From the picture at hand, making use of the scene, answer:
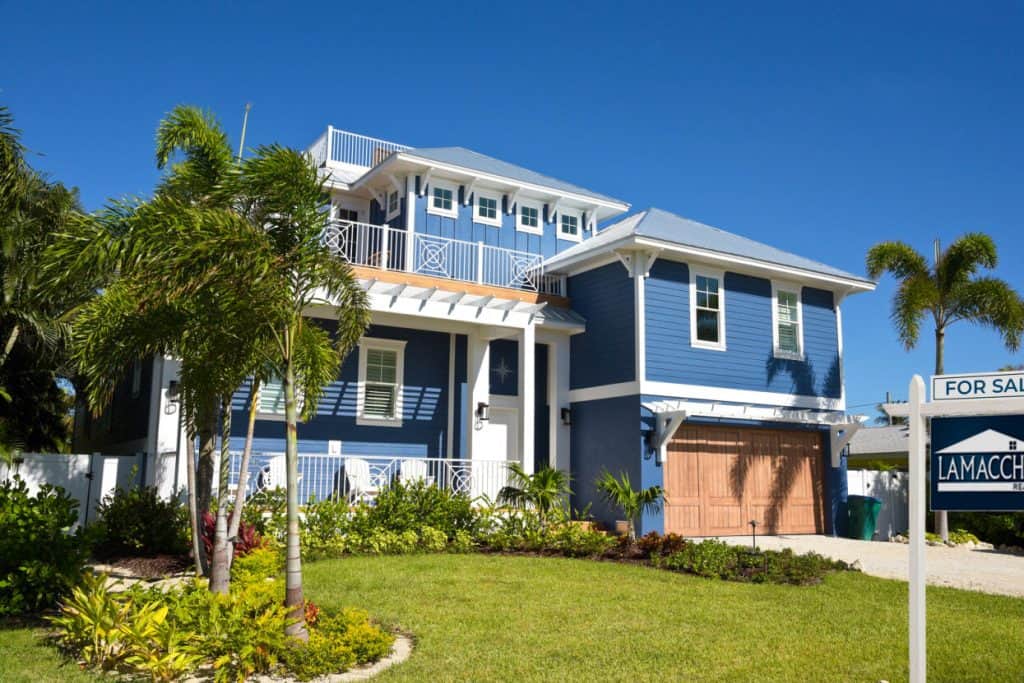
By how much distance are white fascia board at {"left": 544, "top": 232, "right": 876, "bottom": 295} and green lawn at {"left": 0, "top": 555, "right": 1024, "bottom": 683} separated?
7.10 meters

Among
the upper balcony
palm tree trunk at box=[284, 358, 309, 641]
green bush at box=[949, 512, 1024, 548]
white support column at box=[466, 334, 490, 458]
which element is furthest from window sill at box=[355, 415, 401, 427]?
green bush at box=[949, 512, 1024, 548]

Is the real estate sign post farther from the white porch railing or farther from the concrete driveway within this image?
the white porch railing

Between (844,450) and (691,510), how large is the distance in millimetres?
4775

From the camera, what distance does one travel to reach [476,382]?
56.4ft

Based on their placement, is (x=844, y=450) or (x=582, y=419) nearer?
(x=582, y=419)

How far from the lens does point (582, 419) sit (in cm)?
1806

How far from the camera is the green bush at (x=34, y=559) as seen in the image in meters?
8.40

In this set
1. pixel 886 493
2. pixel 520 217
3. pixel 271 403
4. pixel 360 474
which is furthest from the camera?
pixel 886 493

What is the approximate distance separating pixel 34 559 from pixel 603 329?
11.7 m

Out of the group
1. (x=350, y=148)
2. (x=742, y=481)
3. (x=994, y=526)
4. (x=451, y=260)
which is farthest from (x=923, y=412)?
(x=350, y=148)

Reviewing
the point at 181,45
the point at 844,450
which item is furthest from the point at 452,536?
the point at 844,450

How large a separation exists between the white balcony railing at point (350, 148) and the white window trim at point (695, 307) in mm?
8654

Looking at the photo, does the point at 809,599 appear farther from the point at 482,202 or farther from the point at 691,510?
the point at 482,202

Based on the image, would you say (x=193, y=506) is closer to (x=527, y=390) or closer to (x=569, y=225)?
(x=527, y=390)
